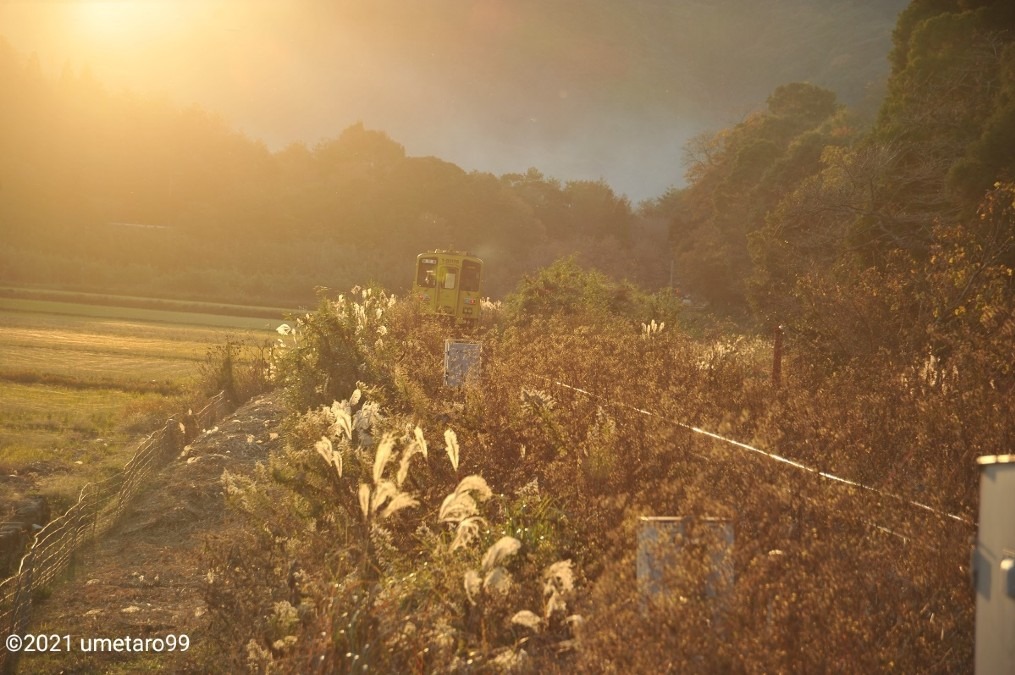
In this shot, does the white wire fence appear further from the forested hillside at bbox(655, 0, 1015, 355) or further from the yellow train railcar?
the yellow train railcar

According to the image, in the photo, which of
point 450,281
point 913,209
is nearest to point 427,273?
point 450,281

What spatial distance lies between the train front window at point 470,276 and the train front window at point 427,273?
3.29ft

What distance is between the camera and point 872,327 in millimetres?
11570

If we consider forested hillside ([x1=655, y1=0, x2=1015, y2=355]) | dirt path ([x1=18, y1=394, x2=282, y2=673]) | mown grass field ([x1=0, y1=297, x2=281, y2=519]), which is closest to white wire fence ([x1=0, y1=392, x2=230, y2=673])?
dirt path ([x1=18, y1=394, x2=282, y2=673])

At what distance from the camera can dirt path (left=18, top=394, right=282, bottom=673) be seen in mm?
6438

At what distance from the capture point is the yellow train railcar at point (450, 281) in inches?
1238

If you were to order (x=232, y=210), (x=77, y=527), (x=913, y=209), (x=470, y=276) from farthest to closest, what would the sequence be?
(x=232, y=210) < (x=470, y=276) < (x=913, y=209) < (x=77, y=527)

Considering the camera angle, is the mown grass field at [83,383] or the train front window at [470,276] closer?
the mown grass field at [83,383]

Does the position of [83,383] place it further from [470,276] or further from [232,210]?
[232,210]

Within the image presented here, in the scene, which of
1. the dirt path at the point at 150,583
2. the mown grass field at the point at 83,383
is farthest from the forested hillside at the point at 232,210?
the dirt path at the point at 150,583

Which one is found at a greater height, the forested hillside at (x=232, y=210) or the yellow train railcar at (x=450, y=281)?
the forested hillside at (x=232, y=210)

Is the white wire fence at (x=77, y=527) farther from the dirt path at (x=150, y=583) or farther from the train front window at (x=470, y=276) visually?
the train front window at (x=470, y=276)

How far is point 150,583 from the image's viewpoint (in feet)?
27.6

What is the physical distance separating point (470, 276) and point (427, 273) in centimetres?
148
